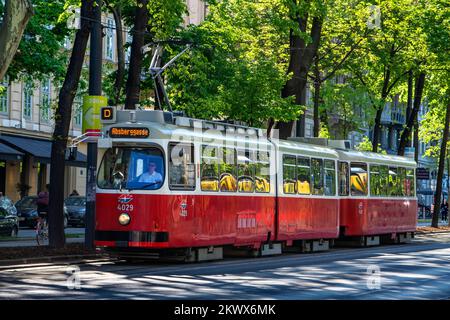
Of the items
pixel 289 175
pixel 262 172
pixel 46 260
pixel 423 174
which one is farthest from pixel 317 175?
pixel 423 174

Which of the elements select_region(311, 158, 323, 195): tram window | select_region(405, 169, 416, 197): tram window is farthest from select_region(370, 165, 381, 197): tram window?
select_region(311, 158, 323, 195): tram window

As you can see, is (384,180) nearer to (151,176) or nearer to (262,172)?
(262,172)

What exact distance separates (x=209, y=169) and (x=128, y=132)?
234 cm

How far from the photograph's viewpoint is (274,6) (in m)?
42.3

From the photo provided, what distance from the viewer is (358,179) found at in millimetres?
37156

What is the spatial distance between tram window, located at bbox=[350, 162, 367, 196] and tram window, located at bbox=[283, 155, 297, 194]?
18.6 ft

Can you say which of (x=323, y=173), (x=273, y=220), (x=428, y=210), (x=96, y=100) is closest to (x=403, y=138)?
(x=323, y=173)

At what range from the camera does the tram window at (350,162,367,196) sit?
36.8 metres

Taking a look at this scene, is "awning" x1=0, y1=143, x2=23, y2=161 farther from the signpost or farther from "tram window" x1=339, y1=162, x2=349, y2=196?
the signpost

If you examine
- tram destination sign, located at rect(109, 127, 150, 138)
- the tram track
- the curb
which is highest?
tram destination sign, located at rect(109, 127, 150, 138)

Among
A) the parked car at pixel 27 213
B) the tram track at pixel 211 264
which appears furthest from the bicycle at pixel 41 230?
the parked car at pixel 27 213

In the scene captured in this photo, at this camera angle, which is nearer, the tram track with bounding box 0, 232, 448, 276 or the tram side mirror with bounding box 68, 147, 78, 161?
the tram track with bounding box 0, 232, 448, 276

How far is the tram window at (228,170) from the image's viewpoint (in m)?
26.7

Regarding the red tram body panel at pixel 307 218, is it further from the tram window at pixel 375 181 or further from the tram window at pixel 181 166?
the tram window at pixel 181 166
